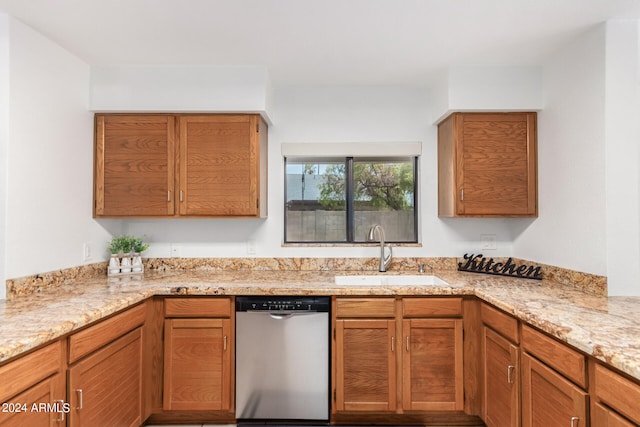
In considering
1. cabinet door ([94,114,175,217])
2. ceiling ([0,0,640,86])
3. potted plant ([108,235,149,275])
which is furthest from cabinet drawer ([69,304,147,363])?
ceiling ([0,0,640,86])

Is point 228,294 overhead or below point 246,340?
overhead

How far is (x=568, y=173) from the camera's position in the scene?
238 centimetres

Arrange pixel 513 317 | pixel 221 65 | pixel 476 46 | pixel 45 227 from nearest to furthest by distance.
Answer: pixel 513 317, pixel 45 227, pixel 476 46, pixel 221 65

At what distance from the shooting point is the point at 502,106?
272 cm

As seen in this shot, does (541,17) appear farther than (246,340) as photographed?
No

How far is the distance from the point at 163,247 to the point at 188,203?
57 cm

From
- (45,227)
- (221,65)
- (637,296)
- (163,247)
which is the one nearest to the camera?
(637,296)

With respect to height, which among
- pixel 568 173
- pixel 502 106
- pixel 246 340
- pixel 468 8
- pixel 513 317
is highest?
pixel 468 8

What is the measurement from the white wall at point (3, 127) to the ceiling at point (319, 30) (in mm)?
135

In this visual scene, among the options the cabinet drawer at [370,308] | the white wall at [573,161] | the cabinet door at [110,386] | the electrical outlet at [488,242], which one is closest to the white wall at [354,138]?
the electrical outlet at [488,242]

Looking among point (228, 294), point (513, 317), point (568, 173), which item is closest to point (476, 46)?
point (568, 173)

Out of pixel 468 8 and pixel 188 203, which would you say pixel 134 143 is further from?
pixel 468 8

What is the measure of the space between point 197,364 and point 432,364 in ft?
4.78

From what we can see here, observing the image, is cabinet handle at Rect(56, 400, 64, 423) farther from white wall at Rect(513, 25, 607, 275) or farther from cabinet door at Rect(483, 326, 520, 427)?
white wall at Rect(513, 25, 607, 275)
